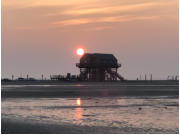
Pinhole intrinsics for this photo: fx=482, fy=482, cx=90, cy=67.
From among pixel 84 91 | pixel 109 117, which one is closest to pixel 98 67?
pixel 84 91

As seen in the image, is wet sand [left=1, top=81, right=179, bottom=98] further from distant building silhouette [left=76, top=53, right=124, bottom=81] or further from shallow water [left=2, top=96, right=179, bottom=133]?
distant building silhouette [left=76, top=53, right=124, bottom=81]

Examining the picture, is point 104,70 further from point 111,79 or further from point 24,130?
point 24,130

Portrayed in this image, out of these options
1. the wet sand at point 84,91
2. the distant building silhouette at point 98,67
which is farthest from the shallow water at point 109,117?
the distant building silhouette at point 98,67

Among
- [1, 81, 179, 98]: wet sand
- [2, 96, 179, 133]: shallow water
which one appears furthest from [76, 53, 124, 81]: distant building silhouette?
[2, 96, 179, 133]: shallow water

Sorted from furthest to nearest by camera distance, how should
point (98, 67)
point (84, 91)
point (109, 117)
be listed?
point (98, 67) → point (84, 91) → point (109, 117)

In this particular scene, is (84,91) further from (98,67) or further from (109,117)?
(98,67)

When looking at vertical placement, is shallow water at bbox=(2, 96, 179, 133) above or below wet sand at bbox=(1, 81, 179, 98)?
above

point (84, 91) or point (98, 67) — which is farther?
point (98, 67)

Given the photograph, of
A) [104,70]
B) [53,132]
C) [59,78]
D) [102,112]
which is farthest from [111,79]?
[53,132]

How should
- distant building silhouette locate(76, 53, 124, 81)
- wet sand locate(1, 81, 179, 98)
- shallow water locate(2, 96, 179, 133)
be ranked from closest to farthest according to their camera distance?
shallow water locate(2, 96, 179, 133), wet sand locate(1, 81, 179, 98), distant building silhouette locate(76, 53, 124, 81)

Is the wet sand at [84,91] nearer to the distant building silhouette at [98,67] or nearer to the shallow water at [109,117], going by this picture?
the shallow water at [109,117]

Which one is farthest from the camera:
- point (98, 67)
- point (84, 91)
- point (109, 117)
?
point (98, 67)

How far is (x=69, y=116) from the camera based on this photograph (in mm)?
26750

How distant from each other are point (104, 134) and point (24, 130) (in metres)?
3.74
